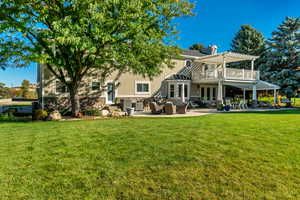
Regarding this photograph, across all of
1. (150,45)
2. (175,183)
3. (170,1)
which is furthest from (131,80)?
(175,183)

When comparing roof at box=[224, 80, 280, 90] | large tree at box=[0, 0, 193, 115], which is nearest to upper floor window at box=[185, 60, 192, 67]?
roof at box=[224, 80, 280, 90]

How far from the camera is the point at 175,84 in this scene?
65.1 feet

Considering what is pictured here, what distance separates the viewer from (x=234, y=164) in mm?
4172

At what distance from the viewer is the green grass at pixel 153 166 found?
3.32 meters

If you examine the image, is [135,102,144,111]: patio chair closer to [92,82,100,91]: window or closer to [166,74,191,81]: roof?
[92,82,100,91]: window

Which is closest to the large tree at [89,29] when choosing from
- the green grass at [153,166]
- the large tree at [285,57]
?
the green grass at [153,166]

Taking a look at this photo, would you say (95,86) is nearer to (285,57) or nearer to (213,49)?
(213,49)

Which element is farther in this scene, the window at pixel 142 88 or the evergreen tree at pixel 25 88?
the evergreen tree at pixel 25 88

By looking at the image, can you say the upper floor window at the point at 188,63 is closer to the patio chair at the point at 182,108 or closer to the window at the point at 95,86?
the patio chair at the point at 182,108

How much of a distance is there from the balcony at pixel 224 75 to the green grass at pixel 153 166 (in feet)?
43.7

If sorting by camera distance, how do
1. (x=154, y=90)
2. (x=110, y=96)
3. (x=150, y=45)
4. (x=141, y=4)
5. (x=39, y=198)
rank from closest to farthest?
(x=39, y=198) < (x=141, y=4) < (x=150, y=45) < (x=110, y=96) < (x=154, y=90)

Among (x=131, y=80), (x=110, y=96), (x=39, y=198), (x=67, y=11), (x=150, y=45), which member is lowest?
(x=39, y=198)

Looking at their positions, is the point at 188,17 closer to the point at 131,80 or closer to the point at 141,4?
Answer: the point at 141,4

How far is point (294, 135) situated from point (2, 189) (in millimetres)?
7163
